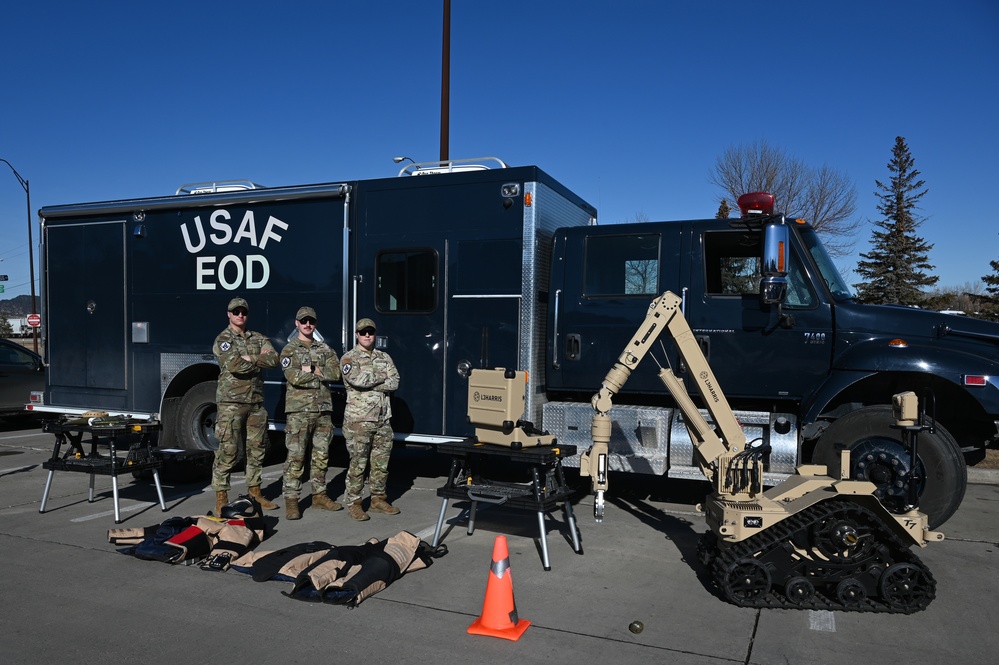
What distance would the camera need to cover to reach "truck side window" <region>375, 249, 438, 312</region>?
25.9 feet

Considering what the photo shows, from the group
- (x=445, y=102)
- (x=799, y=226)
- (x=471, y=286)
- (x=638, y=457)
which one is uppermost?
(x=445, y=102)

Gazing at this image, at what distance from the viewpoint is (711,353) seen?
23.2 feet

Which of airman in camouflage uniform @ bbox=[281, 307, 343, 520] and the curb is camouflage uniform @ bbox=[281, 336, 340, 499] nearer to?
airman in camouflage uniform @ bbox=[281, 307, 343, 520]

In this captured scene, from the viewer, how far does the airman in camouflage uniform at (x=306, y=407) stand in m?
6.98

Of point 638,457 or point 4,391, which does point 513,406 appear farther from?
point 4,391

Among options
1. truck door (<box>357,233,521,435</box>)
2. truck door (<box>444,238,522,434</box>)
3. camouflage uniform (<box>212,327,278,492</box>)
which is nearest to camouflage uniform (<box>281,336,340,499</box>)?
camouflage uniform (<box>212,327,278,492</box>)

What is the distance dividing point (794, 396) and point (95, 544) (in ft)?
19.4

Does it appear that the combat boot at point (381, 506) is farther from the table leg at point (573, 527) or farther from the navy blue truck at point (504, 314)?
the table leg at point (573, 527)

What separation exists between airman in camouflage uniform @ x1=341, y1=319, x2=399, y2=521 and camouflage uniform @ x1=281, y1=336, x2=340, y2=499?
325 millimetres

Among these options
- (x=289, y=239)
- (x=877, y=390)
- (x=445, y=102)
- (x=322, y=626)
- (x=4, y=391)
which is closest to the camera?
(x=322, y=626)

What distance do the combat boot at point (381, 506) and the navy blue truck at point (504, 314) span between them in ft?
2.78

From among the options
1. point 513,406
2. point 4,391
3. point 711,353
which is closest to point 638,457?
point 711,353

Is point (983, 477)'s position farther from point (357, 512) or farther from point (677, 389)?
point (357, 512)

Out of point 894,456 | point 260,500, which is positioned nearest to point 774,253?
point 894,456
